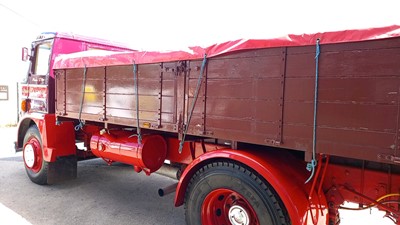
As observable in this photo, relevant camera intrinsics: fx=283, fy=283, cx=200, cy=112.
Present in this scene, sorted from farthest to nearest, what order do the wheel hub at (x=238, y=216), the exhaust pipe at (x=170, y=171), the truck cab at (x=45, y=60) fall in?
1. the truck cab at (x=45, y=60)
2. the exhaust pipe at (x=170, y=171)
3. the wheel hub at (x=238, y=216)

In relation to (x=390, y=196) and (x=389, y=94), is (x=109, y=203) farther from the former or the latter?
(x=389, y=94)

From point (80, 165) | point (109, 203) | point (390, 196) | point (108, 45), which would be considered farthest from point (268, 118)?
point (80, 165)

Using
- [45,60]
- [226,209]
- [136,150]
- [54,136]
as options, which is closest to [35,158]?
[54,136]

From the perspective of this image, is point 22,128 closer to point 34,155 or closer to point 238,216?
point 34,155

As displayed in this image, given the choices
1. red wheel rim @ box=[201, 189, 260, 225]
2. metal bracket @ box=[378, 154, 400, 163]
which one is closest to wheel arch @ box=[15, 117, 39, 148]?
red wheel rim @ box=[201, 189, 260, 225]

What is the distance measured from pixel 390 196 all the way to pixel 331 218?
2.15ft

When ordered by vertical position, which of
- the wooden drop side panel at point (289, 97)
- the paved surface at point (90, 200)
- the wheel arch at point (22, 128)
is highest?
the wooden drop side panel at point (289, 97)

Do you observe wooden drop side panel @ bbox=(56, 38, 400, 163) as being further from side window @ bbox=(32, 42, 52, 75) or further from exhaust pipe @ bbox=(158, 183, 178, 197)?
side window @ bbox=(32, 42, 52, 75)

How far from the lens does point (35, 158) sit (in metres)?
4.98

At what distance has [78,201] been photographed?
4332 millimetres

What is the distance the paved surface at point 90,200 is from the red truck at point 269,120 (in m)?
0.76

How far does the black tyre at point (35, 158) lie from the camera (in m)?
4.91

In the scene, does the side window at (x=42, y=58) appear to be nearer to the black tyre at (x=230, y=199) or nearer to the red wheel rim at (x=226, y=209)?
the black tyre at (x=230, y=199)

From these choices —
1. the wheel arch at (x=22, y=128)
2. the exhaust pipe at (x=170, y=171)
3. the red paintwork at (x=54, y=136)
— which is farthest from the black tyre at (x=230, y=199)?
the wheel arch at (x=22, y=128)
